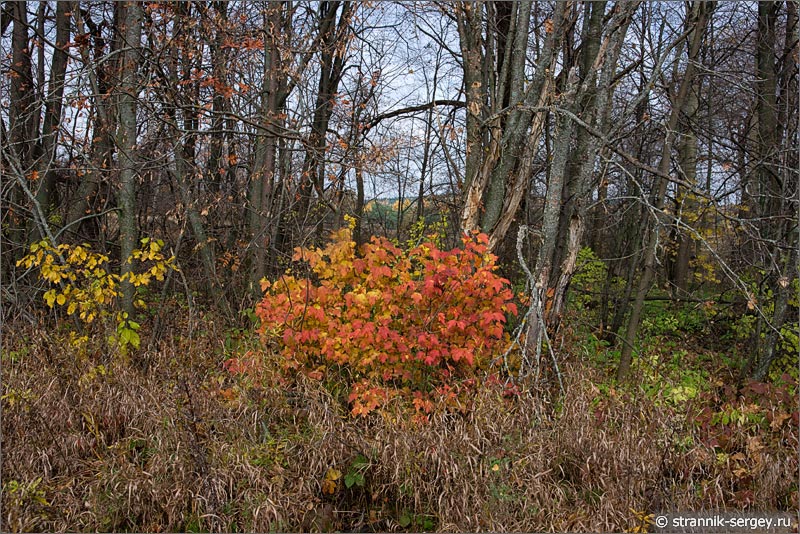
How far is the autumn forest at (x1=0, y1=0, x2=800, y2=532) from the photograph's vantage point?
420cm

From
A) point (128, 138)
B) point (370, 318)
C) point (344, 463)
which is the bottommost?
point (344, 463)

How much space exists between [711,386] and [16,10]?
10.1 meters

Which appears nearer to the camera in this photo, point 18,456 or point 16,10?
point 18,456

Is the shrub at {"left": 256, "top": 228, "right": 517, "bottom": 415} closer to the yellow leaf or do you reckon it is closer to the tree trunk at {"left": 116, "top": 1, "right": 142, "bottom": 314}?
the yellow leaf

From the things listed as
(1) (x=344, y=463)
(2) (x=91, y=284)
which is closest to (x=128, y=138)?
(2) (x=91, y=284)

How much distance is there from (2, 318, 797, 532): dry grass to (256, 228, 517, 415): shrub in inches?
16.2

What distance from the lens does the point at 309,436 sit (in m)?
4.70

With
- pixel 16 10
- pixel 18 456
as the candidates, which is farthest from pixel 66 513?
pixel 16 10

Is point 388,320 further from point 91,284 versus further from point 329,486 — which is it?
point 91,284

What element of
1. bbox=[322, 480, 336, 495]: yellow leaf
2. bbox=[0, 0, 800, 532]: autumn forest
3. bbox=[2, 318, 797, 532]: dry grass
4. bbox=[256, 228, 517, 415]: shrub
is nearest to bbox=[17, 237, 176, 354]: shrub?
bbox=[0, 0, 800, 532]: autumn forest

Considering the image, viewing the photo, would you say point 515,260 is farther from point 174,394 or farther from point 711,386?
point 174,394

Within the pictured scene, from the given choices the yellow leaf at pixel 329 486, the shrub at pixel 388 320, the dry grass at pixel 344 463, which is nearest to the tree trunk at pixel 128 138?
the dry grass at pixel 344 463

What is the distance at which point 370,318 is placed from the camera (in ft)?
17.6

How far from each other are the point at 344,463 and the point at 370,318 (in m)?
1.39
